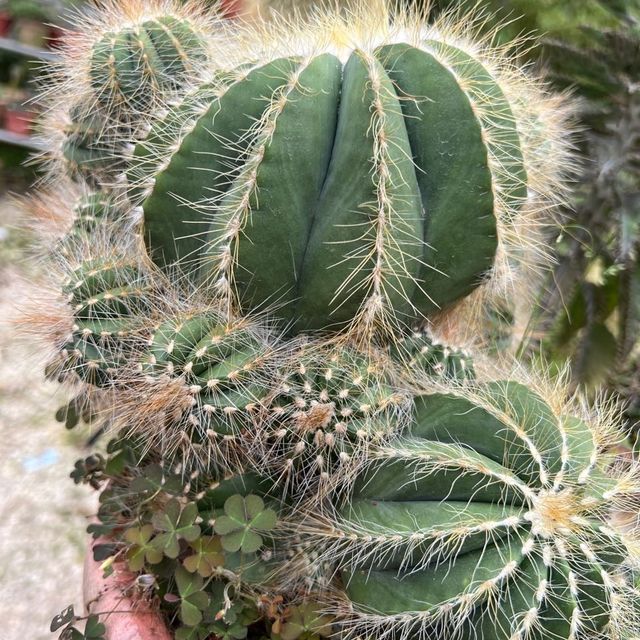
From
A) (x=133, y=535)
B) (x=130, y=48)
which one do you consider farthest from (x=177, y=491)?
(x=130, y=48)

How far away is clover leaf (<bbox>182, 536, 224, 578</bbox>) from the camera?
857 mm

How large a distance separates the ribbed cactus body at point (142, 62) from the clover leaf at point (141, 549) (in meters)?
0.61

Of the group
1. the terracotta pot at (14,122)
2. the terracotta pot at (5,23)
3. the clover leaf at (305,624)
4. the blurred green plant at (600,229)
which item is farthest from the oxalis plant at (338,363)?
the terracotta pot at (5,23)

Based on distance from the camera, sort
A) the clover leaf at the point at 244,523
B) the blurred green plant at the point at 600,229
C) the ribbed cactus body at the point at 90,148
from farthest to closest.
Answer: the blurred green plant at the point at 600,229, the ribbed cactus body at the point at 90,148, the clover leaf at the point at 244,523

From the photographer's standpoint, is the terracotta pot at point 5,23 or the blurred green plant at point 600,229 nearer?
the blurred green plant at point 600,229

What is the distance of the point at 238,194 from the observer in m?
0.79

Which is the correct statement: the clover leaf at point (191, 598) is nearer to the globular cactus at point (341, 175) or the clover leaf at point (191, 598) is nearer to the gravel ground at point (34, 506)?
the globular cactus at point (341, 175)

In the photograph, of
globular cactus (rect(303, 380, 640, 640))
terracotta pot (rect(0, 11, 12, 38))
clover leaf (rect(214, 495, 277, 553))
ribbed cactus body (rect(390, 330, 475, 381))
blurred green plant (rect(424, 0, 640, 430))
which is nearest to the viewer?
globular cactus (rect(303, 380, 640, 640))

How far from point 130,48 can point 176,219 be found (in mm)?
319

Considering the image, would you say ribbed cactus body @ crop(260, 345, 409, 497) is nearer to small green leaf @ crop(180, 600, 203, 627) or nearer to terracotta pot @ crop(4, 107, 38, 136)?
small green leaf @ crop(180, 600, 203, 627)

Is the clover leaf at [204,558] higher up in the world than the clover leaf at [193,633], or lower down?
higher up

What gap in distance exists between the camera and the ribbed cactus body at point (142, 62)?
99cm

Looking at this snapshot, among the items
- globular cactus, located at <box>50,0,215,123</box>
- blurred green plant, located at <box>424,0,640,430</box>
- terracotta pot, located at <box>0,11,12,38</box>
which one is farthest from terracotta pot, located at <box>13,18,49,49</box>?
globular cactus, located at <box>50,0,215,123</box>

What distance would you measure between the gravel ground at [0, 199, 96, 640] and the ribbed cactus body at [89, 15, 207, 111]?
0.57 metres
